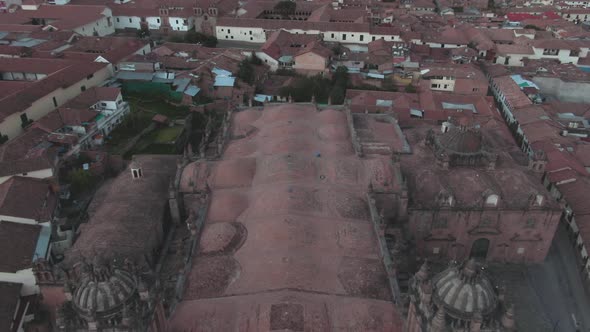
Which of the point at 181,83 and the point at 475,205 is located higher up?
the point at 475,205

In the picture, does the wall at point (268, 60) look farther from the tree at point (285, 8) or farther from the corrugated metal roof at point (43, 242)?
the corrugated metal roof at point (43, 242)

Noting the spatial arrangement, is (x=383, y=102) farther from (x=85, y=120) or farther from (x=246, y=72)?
(x=85, y=120)

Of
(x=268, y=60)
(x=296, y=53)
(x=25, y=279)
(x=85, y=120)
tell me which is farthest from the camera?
(x=268, y=60)

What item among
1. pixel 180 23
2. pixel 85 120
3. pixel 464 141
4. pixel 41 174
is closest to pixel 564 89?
pixel 464 141

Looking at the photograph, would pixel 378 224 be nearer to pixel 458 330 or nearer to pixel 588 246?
pixel 458 330

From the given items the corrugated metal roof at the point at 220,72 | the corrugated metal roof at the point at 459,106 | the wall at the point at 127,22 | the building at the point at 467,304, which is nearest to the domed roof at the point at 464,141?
the corrugated metal roof at the point at 459,106

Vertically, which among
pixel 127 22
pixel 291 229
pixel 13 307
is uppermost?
pixel 291 229
